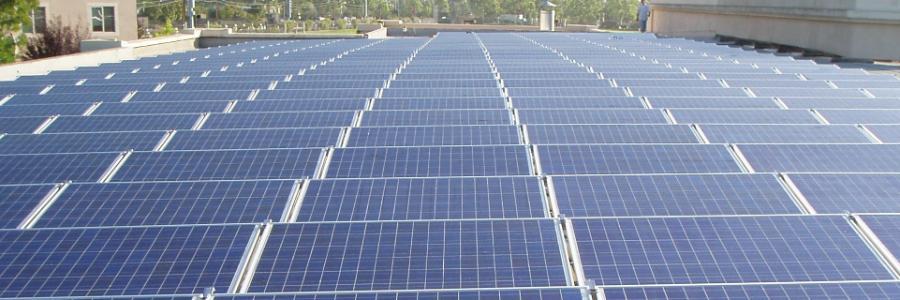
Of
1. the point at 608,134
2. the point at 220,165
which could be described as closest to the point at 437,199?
the point at 220,165

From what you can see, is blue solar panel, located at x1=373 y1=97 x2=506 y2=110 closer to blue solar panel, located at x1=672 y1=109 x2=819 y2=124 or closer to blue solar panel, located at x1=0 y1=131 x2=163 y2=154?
blue solar panel, located at x1=672 y1=109 x2=819 y2=124

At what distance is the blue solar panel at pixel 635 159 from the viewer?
1105 centimetres

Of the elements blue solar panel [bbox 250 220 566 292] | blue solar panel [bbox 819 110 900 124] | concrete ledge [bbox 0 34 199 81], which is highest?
concrete ledge [bbox 0 34 199 81]

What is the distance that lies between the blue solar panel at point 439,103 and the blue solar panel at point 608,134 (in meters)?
2.94

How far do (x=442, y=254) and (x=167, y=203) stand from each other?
11.6 ft

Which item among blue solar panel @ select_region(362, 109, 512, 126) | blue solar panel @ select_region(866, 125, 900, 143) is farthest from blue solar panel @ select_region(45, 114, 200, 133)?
blue solar panel @ select_region(866, 125, 900, 143)

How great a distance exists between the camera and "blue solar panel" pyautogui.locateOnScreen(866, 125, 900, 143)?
13406 millimetres

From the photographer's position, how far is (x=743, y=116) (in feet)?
50.3

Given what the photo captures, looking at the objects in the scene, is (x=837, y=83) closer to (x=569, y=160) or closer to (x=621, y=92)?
(x=621, y=92)

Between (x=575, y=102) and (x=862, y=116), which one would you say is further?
(x=575, y=102)

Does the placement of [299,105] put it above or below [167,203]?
above

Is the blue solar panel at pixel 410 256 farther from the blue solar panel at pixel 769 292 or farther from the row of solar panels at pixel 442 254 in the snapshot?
the blue solar panel at pixel 769 292

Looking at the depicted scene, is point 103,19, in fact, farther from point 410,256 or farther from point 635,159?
point 410,256

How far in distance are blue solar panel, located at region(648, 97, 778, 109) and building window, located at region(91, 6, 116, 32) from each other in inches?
1996
